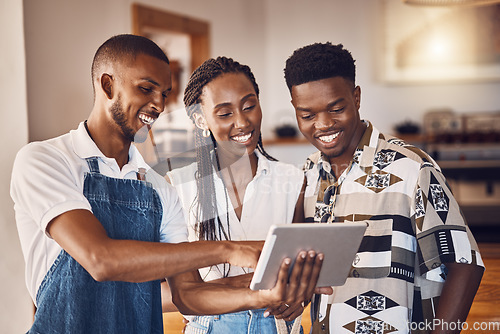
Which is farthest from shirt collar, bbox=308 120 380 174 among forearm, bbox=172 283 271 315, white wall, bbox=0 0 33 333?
white wall, bbox=0 0 33 333

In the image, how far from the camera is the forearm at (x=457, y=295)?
3.14 ft

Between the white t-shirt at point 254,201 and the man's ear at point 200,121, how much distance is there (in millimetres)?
81

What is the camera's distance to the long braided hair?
0.98m

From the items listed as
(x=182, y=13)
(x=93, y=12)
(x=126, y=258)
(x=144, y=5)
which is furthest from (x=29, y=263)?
(x=182, y=13)

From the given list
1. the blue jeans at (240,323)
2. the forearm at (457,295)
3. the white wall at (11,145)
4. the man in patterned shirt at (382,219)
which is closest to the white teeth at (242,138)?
the man in patterned shirt at (382,219)

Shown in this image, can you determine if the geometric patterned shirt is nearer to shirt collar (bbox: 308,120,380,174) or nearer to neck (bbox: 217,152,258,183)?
shirt collar (bbox: 308,120,380,174)

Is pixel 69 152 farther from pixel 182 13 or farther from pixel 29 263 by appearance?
pixel 182 13

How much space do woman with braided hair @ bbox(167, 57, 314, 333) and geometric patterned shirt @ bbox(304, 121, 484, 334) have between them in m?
0.11

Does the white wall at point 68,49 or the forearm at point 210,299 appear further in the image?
the white wall at point 68,49

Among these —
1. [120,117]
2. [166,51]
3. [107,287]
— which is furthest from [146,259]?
[166,51]

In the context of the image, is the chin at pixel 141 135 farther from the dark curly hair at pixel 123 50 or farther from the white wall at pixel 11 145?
the white wall at pixel 11 145

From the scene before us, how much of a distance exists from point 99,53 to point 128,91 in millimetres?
95

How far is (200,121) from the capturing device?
973mm

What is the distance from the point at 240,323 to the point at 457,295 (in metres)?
Result: 0.40
